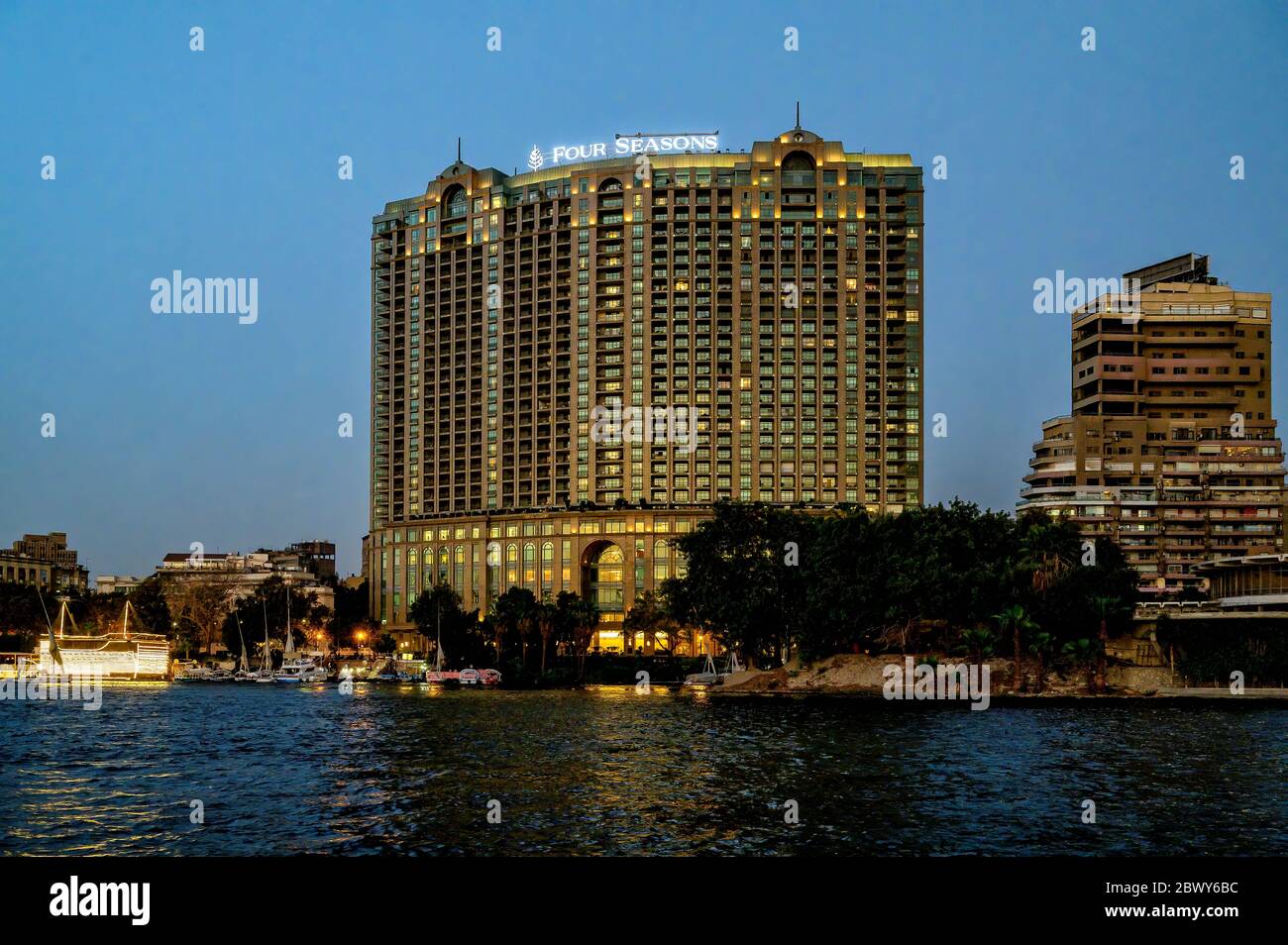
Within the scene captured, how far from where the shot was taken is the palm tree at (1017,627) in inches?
4427

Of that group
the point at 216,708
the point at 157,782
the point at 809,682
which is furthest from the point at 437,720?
the point at 809,682

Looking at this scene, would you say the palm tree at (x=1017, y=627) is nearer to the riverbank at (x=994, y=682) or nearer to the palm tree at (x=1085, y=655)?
the riverbank at (x=994, y=682)

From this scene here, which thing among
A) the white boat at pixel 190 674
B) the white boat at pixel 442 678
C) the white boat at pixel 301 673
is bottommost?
the white boat at pixel 190 674

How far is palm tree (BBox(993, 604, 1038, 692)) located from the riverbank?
2.24 feet

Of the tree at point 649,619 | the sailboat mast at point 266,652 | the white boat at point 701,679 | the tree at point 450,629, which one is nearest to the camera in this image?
the white boat at point 701,679

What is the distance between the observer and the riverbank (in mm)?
113500

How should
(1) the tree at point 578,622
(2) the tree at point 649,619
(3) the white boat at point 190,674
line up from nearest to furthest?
(1) the tree at point 578,622
(3) the white boat at point 190,674
(2) the tree at point 649,619

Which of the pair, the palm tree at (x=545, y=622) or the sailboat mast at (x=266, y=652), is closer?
the palm tree at (x=545, y=622)

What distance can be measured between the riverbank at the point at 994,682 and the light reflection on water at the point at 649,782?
17548mm

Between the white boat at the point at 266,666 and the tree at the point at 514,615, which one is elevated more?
the tree at the point at 514,615

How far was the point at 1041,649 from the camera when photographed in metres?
114

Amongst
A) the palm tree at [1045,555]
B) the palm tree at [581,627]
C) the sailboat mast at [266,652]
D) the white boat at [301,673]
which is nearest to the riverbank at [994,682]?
the palm tree at [1045,555]

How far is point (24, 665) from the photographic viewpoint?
513 feet

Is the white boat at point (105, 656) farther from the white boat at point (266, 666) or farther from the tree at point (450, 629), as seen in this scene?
the tree at point (450, 629)
